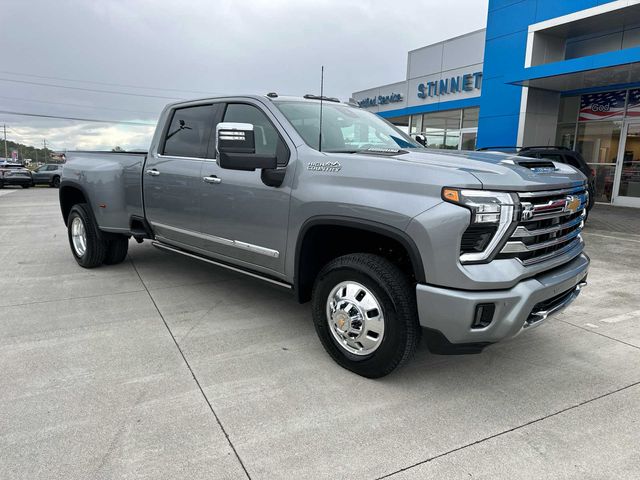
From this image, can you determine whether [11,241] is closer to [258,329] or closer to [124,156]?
[124,156]

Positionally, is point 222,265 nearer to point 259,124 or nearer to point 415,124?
point 259,124

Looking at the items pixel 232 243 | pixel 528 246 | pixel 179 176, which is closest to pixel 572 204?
pixel 528 246

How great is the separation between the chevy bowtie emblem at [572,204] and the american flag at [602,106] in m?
13.6

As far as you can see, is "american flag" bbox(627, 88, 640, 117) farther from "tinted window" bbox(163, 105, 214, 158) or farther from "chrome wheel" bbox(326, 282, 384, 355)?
"chrome wheel" bbox(326, 282, 384, 355)

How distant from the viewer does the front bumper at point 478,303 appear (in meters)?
2.63

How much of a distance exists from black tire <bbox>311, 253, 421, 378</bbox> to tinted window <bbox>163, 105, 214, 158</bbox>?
203cm

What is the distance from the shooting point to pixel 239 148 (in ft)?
11.1

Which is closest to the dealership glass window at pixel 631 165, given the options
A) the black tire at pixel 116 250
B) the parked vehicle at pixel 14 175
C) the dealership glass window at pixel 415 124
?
the dealership glass window at pixel 415 124

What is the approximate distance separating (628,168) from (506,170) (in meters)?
14.1

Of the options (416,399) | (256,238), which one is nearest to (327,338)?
(416,399)

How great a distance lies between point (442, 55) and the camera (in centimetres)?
2083

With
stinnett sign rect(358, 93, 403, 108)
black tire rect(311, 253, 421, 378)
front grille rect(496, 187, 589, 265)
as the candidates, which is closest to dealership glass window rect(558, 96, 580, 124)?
stinnett sign rect(358, 93, 403, 108)

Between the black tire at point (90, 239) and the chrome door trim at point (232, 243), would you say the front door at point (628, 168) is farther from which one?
the black tire at point (90, 239)

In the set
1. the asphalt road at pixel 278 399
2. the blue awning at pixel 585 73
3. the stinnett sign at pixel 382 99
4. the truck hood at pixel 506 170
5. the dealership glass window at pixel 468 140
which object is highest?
the stinnett sign at pixel 382 99
